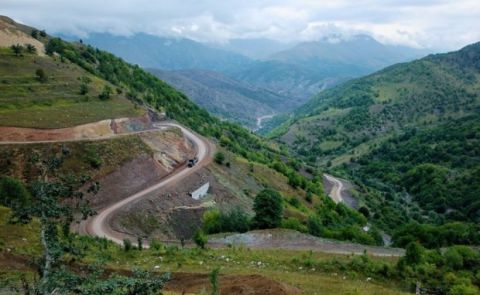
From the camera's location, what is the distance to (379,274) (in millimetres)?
36000

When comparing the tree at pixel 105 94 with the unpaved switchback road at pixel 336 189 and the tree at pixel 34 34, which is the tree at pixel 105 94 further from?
the unpaved switchback road at pixel 336 189

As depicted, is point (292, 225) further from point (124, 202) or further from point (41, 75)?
point (41, 75)

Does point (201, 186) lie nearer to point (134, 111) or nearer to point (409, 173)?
point (134, 111)

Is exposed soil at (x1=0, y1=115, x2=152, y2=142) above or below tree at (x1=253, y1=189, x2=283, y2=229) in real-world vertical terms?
above

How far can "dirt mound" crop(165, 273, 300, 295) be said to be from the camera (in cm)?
2723

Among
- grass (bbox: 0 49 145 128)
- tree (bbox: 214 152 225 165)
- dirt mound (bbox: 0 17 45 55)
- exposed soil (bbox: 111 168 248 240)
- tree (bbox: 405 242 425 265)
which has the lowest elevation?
exposed soil (bbox: 111 168 248 240)

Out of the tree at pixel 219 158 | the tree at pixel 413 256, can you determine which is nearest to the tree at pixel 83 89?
the tree at pixel 219 158

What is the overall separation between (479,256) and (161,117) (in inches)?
3234

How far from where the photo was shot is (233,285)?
93.7 feet

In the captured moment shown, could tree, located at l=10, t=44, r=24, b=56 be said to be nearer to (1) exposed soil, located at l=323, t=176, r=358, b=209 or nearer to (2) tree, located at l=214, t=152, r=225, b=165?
(2) tree, located at l=214, t=152, r=225, b=165

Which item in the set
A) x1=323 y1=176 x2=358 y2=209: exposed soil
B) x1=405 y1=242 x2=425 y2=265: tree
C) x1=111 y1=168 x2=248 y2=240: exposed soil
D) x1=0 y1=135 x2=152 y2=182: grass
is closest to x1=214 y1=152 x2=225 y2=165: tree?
x1=111 y1=168 x2=248 y2=240: exposed soil

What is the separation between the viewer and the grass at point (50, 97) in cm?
7181

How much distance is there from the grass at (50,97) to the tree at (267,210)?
32492 millimetres

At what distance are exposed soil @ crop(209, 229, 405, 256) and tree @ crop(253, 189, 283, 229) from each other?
5550 mm
